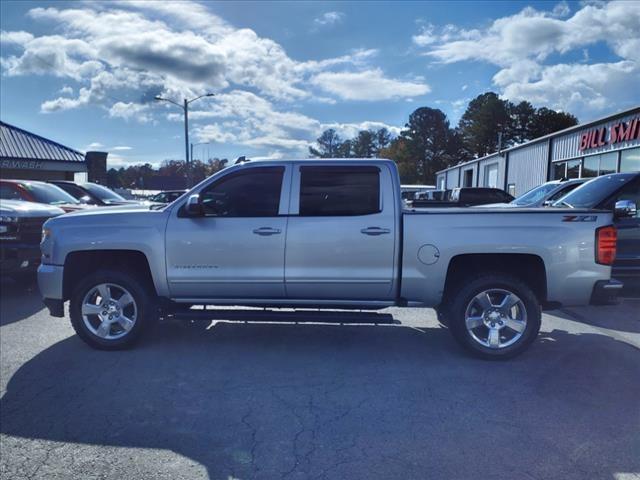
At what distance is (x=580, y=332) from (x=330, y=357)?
3.28m

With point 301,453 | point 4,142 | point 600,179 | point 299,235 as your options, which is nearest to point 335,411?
point 301,453

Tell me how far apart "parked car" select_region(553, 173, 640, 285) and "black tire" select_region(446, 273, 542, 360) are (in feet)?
7.92

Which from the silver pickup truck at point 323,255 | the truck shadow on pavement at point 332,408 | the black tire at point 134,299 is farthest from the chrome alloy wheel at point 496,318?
the black tire at point 134,299

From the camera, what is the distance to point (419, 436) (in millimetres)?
3439

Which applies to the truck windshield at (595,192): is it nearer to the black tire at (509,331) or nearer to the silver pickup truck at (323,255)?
the silver pickup truck at (323,255)

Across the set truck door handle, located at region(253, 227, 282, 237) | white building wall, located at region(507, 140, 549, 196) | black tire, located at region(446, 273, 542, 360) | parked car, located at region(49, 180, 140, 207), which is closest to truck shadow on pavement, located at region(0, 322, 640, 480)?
black tire, located at region(446, 273, 542, 360)

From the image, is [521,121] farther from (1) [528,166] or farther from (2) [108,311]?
(2) [108,311]

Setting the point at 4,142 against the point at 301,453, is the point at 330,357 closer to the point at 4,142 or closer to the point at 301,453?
the point at 301,453

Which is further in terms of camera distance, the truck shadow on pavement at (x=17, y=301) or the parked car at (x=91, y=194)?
the parked car at (x=91, y=194)

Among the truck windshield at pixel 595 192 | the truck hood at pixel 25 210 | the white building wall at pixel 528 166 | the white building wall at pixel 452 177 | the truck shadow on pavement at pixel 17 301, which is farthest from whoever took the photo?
the white building wall at pixel 452 177

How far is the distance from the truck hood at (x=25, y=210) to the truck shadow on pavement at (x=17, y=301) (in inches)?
51.1

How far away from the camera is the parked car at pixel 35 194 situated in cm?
973

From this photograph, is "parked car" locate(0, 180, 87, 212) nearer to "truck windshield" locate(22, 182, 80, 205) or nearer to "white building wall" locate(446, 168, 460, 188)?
"truck windshield" locate(22, 182, 80, 205)

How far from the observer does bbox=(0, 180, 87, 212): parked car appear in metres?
9.73
